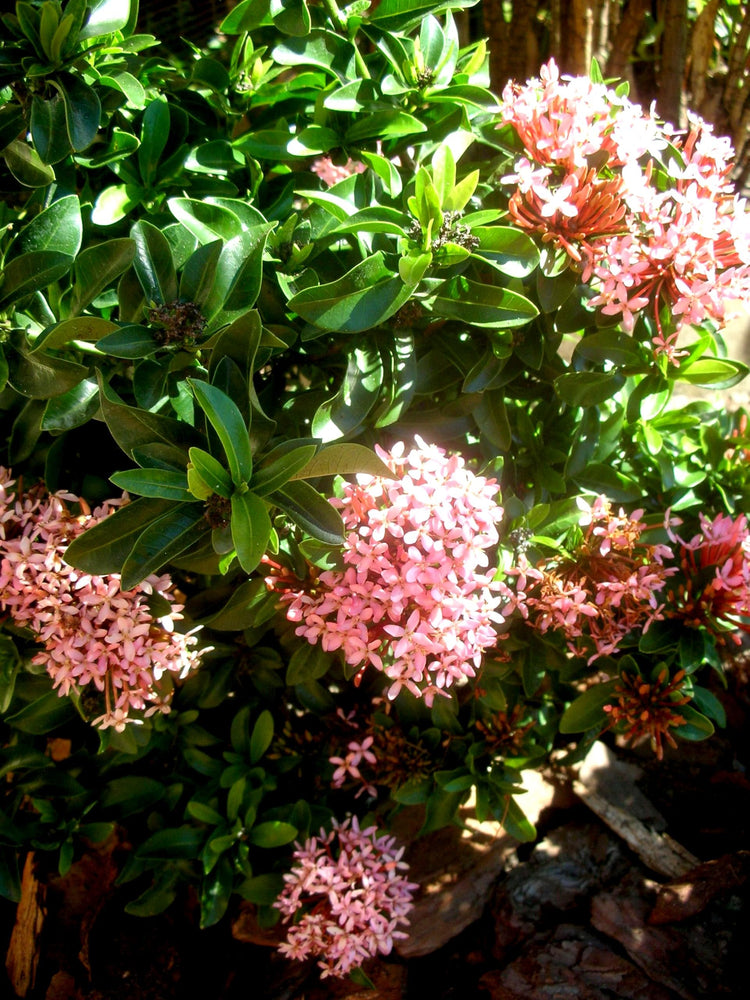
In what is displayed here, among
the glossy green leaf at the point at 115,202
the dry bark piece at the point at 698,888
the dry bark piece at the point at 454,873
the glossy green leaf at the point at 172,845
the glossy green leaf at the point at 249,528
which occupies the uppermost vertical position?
the glossy green leaf at the point at 115,202

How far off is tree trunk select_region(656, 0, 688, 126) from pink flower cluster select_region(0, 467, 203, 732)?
6.97 ft

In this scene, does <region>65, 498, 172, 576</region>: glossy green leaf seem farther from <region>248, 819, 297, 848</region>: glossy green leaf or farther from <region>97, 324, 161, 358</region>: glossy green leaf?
<region>248, 819, 297, 848</region>: glossy green leaf

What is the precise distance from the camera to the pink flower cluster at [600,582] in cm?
141

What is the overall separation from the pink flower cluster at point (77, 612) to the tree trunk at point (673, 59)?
6.97 feet

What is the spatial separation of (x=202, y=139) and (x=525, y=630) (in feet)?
3.83

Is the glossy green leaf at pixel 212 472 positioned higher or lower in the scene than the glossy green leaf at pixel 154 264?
lower

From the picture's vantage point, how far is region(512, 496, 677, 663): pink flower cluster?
1408mm

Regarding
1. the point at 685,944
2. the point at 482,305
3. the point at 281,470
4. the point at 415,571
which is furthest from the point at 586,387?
the point at 685,944

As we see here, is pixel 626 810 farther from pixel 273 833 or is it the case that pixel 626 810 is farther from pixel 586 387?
pixel 586 387

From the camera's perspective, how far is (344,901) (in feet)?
5.19

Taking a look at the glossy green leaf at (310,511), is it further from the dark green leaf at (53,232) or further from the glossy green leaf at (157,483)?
the dark green leaf at (53,232)

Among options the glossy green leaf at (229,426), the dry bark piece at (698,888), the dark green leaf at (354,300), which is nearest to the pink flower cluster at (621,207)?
the dark green leaf at (354,300)

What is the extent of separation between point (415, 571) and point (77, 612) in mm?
558

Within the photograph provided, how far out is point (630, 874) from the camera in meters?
1.96
